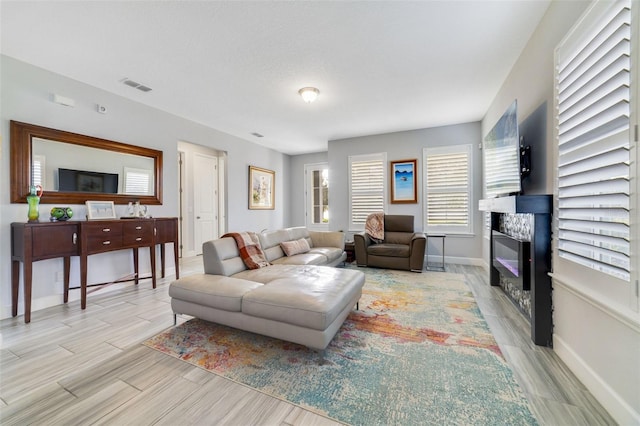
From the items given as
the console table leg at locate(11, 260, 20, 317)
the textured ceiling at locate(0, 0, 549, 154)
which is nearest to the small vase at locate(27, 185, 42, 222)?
the console table leg at locate(11, 260, 20, 317)

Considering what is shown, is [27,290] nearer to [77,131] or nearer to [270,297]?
[77,131]

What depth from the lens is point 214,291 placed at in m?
2.19

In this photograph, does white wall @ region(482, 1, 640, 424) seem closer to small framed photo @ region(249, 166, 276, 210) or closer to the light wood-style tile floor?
the light wood-style tile floor

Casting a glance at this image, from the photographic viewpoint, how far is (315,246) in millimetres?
4727

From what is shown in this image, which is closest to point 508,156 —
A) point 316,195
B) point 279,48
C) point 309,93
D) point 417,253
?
point 417,253

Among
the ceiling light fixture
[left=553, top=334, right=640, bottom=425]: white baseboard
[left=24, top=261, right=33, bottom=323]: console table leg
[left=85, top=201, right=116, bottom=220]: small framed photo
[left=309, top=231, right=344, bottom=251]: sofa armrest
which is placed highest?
the ceiling light fixture

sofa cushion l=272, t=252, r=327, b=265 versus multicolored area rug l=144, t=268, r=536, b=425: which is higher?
sofa cushion l=272, t=252, r=327, b=265

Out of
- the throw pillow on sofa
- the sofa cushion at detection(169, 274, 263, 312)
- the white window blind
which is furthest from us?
the white window blind

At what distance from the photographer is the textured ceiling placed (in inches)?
81.1

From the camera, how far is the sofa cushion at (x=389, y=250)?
4398mm

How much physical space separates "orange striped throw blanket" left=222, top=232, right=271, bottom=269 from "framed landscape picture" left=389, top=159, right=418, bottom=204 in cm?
336

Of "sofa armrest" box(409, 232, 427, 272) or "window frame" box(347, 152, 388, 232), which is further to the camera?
"window frame" box(347, 152, 388, 232)

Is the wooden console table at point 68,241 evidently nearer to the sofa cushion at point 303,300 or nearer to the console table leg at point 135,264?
the console table leg at point 135,264

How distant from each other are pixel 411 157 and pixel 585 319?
13.6ft
